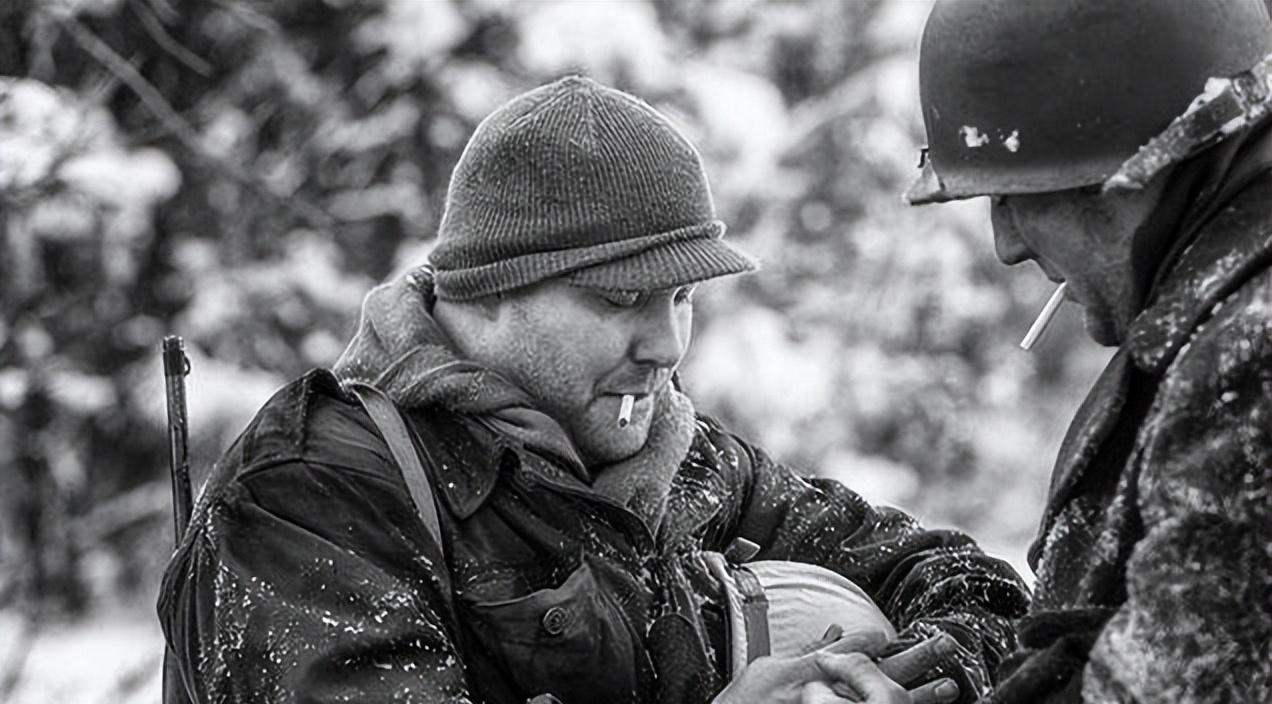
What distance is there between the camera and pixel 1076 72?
2176mm

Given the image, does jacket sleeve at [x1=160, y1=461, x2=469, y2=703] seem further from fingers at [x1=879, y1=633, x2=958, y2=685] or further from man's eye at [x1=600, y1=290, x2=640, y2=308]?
fingers at [x1=879, y1=633, x2=958, y2=685]

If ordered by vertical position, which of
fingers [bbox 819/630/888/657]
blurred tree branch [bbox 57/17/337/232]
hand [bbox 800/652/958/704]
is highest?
blurred tree branch [bbox 57/17/337/232]

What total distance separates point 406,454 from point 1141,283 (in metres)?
1.11

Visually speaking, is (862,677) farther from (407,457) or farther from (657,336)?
(407,457)

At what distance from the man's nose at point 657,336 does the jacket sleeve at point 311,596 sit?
47 centimetres

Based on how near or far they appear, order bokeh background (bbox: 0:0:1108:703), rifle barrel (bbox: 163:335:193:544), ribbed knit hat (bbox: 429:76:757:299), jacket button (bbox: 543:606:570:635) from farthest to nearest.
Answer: bokeh background (bbox: 0:0:1108:703) → rifle barrel (bbox: 163:335:193:544) → ribbed knit hat (bbox: 429:76:757:299) → jacket button (bbox: 543:606:570:635)

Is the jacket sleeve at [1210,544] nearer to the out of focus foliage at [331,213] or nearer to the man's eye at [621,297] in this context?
the man's eye at [621,297]

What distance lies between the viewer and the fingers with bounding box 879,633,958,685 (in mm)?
2783

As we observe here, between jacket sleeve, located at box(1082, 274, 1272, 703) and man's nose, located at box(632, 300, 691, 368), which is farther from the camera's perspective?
man's nose, located at box(632, 300, 691, 368)

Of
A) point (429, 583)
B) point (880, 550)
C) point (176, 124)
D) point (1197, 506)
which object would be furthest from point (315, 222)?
point (1197, 506)

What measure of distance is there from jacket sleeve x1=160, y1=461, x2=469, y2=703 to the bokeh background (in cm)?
372

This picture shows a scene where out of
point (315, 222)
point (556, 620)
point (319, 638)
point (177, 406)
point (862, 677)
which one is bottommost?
point (319, 638)

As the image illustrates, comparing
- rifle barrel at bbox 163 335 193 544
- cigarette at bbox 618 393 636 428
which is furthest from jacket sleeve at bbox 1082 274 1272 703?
rifle barrel at bbox 163 335 193 544

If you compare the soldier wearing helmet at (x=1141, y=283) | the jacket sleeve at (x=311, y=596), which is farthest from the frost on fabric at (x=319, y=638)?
the soldier wearing helmet at (x=1141, y=283)
